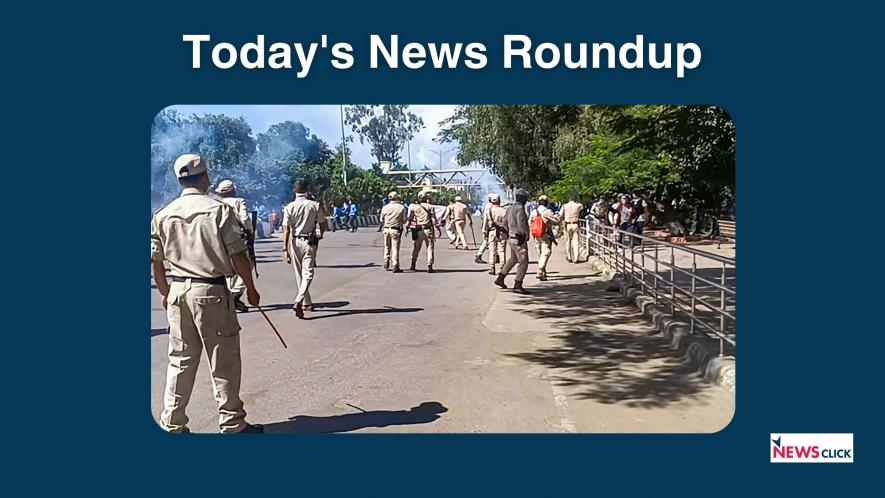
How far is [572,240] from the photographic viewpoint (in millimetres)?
16500

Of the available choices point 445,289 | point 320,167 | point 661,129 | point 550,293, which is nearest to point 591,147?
point 550,293

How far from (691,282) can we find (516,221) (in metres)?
3.92

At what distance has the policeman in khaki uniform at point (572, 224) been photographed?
16.0 metres

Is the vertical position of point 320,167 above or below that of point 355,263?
above

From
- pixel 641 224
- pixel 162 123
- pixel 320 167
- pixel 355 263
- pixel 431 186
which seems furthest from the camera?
pixel 641 224

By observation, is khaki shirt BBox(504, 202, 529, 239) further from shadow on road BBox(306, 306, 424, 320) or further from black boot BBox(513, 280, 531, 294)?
shadow on road BBox(306, 306, 424, 320)

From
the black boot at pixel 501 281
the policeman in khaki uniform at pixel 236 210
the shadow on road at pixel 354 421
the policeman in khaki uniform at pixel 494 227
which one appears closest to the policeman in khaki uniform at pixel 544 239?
the policeman in khaki uniform at pixel 494 227

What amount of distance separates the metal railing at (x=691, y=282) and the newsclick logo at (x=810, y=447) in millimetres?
1428

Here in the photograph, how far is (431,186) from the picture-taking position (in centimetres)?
766

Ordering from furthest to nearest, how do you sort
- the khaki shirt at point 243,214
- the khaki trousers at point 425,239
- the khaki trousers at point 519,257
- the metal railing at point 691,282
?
the khaki trousers at point 425,239, the khaki trousers at point 519,257, the khaki shirt at point 243,214, the metal railing at point 691,282

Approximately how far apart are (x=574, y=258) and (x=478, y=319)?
800cm

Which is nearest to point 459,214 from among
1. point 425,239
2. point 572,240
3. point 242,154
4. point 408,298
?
point 425,239

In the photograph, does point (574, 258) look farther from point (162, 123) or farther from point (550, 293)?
point (162, 123)

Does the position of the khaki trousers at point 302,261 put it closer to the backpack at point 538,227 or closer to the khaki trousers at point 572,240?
the backpack at point 538,227
